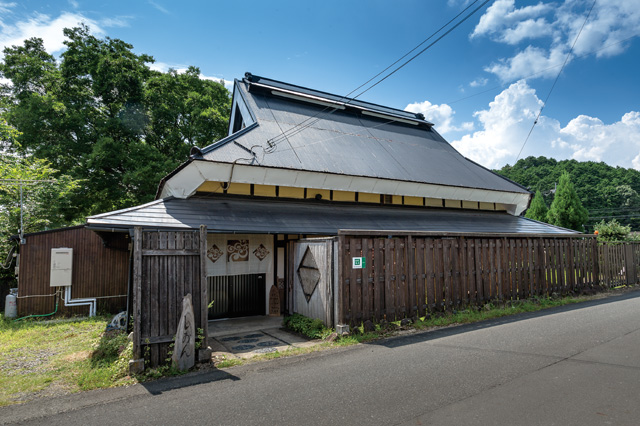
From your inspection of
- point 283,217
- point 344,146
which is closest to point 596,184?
point 344,146

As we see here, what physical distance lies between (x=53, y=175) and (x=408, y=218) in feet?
63.3

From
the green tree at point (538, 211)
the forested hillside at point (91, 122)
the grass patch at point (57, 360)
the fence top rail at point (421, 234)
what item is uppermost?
the forested hillside at point (91, 122)

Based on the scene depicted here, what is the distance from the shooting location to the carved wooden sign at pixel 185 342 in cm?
535

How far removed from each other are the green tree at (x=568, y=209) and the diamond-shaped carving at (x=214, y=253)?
2851 cm

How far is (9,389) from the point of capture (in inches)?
189

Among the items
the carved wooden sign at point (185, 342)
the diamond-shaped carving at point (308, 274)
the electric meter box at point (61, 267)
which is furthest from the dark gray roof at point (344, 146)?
the electric meter box at point (61, 267)

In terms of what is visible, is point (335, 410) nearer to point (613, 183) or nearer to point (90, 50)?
point (90, 50)

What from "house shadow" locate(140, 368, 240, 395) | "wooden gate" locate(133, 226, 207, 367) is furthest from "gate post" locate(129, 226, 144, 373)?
"house shadow" locate(140, 368, 240, 395)

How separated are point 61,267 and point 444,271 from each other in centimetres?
1126

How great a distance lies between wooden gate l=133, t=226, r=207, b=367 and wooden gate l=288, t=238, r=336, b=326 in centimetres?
283

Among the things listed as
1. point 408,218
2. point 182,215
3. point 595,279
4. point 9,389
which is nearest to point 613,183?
point 595,279

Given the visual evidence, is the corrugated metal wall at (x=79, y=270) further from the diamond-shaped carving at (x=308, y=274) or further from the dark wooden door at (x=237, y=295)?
the diamond-shaped carving at (x=308, y=274)

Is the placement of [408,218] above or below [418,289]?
above

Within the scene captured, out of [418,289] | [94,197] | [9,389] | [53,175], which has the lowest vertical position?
[9,389]
